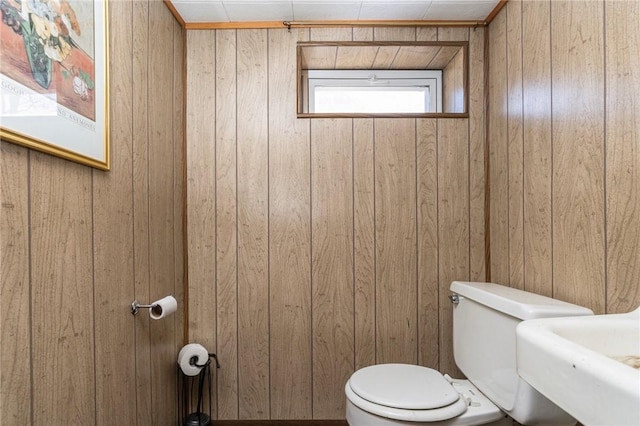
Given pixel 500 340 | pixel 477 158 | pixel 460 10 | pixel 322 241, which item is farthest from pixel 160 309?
pixel 460 10

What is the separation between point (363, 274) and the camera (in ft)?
5.90

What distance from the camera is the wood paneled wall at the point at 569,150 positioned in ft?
3.26

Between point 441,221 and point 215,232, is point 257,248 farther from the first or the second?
point 441,221

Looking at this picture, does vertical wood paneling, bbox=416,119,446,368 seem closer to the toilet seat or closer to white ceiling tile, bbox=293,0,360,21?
the toilet seat

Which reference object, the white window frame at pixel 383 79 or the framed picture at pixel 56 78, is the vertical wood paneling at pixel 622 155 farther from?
the framed picture at pixel 56 78

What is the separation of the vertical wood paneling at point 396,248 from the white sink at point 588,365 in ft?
3.12

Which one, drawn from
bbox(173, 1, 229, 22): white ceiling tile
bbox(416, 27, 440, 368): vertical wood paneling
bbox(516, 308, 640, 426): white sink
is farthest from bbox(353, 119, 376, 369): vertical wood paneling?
bbox(516, 308, 640, 426): white sink

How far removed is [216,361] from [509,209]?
58.6 inches

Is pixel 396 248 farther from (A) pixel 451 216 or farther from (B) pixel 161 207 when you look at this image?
(B) pixel 161 207

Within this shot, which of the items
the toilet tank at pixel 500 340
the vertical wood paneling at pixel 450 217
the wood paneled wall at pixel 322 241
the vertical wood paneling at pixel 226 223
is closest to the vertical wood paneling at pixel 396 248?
the wood paneled wall at pixel 322 241

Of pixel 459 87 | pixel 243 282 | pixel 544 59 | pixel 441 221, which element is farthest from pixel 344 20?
pixel 243 282

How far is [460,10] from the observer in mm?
1708

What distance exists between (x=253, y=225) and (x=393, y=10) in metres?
1.17

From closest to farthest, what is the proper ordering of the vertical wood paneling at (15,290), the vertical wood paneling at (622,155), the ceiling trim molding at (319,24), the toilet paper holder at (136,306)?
the vertical wood paneling at (15,290) < the vertical wood paneling at (622,155) < the toilet paper holder at (136,306) < the ceiling trim molding at (319,24)
